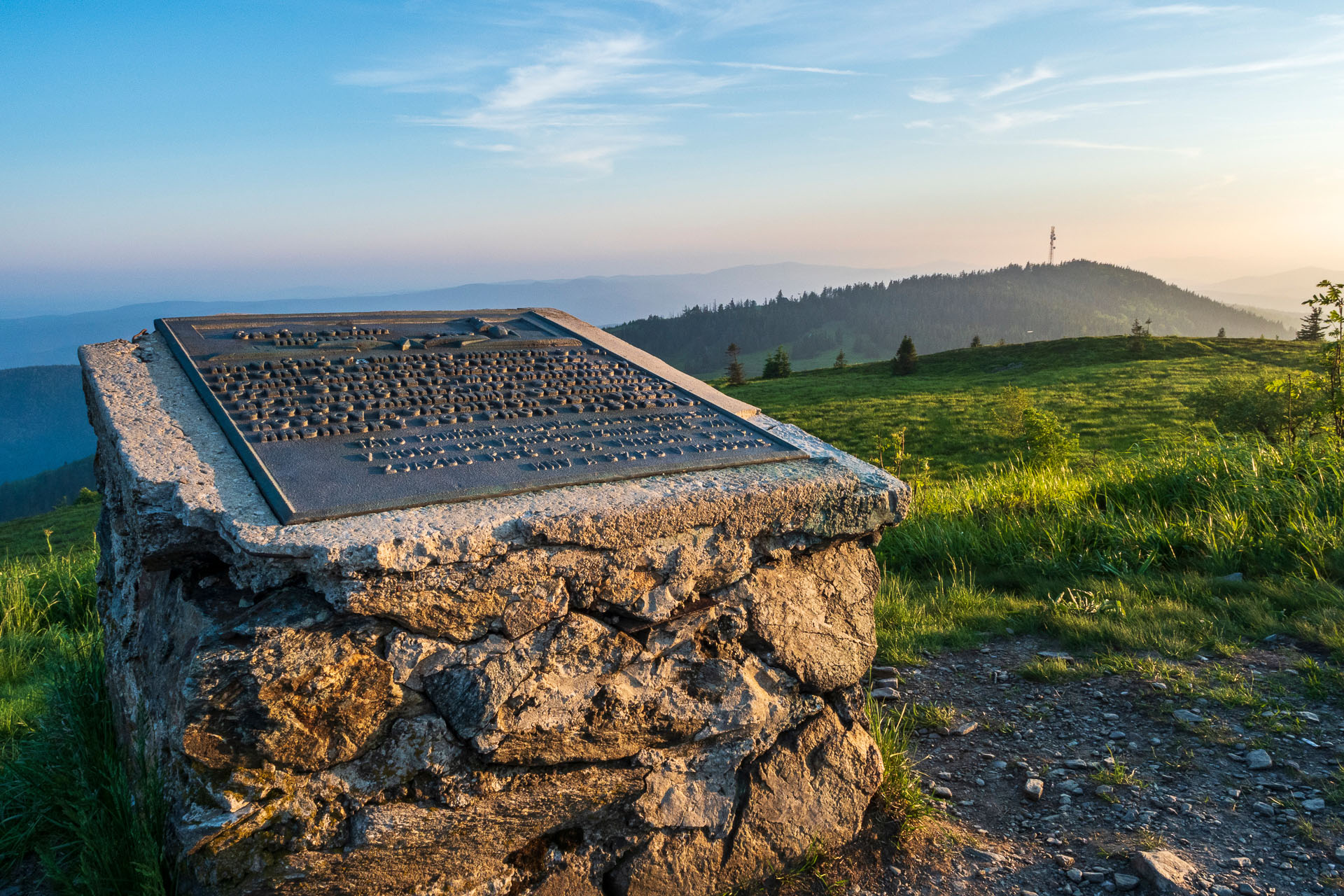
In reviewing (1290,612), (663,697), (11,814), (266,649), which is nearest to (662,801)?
(663,697)

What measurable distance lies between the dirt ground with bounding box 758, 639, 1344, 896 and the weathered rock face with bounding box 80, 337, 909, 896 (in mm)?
407

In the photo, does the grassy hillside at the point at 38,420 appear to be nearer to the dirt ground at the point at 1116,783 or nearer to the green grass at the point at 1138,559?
the green grass at the point at 1138,559

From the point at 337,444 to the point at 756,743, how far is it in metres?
1.90

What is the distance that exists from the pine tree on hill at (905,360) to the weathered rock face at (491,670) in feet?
117

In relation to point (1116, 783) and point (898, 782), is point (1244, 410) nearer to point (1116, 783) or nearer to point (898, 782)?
point (1116, 783)

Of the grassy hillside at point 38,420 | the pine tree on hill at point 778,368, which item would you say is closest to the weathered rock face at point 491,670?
the pine tree on hill at point 778,368

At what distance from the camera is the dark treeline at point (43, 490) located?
209 feet

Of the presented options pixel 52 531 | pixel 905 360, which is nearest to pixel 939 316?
pixel 905 360

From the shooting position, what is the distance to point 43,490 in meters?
67.4

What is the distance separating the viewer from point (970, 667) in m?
4.59

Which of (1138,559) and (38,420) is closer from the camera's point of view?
(1138,559)

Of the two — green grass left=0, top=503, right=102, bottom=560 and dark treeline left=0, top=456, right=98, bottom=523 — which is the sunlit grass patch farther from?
dark treeline left=0, top=456, right=98, bottom=523

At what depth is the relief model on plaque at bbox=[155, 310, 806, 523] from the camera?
2705 millimetres

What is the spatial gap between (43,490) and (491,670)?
83411mm
